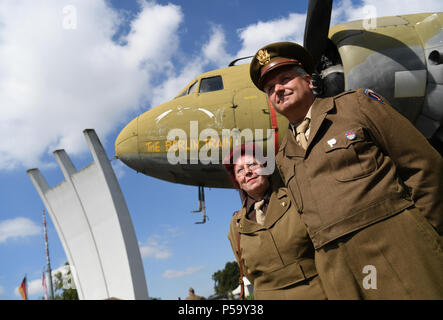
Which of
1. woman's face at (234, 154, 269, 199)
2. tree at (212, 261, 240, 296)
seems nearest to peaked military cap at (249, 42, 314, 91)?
woman's face at (234, 154, 269, 199)

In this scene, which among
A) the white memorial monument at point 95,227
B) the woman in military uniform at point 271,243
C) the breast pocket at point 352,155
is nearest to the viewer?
the breast pocket at point 352,155

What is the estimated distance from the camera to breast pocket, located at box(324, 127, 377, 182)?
176cm

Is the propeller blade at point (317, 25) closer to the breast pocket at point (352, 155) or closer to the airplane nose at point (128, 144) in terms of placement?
the breast pocket at point (352, 155)

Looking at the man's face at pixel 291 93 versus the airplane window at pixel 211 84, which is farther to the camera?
the airplane window at pixel 211 84

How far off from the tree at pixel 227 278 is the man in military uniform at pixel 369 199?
74068 millimetres

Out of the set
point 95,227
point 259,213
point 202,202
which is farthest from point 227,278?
point 259,213

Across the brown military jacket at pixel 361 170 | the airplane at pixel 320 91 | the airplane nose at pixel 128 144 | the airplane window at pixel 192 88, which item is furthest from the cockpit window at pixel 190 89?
the brown military jacket at pixel 361 170

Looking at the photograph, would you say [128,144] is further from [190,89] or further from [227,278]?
[227,278]

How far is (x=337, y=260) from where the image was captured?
1755 millimetres

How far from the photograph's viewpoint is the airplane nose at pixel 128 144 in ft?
24.2

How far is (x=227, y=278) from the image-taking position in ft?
243

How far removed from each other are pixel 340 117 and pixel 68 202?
30910 mm

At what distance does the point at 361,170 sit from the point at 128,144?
255 inches
